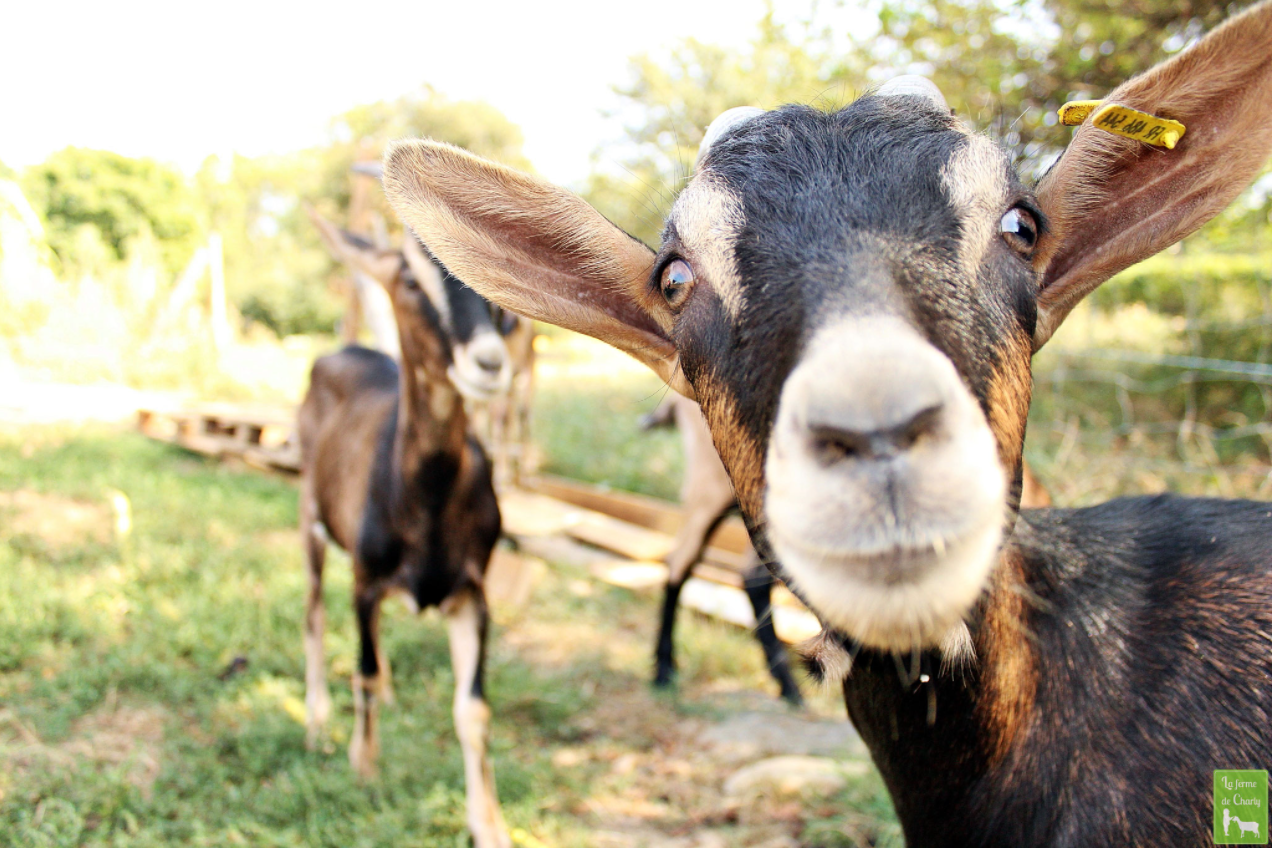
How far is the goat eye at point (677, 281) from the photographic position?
6.21ft

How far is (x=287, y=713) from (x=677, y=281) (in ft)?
12.4

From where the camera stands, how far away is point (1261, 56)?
1.69m

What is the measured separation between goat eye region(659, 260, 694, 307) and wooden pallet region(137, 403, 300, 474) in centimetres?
800

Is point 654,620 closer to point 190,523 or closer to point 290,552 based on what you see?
point 290,552

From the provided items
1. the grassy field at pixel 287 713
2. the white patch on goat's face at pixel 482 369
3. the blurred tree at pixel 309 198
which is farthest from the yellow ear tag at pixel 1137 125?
the blurred tree at pixel 309 198

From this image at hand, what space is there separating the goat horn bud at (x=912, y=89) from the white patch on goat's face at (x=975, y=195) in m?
0.36

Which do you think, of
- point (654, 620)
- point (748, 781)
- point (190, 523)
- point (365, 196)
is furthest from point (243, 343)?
point (748, 781)

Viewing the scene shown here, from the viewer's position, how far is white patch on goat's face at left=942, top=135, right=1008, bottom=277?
1.66 m

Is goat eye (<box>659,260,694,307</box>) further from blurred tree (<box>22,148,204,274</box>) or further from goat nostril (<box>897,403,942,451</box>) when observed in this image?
blurred tree (<box>22,148,204,274</box>)

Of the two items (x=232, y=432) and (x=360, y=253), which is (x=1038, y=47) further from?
(x=232, y=432)

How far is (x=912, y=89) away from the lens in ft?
7.03

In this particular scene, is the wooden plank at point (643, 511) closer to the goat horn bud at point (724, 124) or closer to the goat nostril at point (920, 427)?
the goat horn bud at point (724, 124)

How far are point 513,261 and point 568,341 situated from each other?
2283 cm

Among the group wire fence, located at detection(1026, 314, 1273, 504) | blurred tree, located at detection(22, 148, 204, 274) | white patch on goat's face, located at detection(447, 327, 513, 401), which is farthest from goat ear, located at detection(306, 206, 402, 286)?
wire fence, located at detection(1026, 314, 1273, 504)
